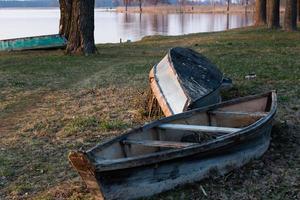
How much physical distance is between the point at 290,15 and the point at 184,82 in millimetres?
17155

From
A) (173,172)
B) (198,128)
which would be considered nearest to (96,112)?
(198,128)

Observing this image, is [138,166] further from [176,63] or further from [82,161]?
[176,63]

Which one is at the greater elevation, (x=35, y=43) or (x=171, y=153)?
(x=35, y=43)

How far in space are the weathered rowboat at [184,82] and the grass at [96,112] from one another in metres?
0.80

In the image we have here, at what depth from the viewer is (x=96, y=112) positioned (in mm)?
9570

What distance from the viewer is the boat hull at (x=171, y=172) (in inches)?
197

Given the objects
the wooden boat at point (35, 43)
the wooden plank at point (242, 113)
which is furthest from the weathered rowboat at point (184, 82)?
the wooden boat at point (35, 43)

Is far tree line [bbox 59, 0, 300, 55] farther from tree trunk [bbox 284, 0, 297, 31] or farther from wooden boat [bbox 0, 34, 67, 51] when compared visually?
tree trunk [bbox 284, 0, 297, 31]

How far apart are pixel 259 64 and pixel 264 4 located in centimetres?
1786

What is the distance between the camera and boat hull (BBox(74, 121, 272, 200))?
500 centimetres

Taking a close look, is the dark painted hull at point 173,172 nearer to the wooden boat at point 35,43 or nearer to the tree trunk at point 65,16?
the tree trunk at point 65,16

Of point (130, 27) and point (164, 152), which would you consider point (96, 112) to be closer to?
point (164, 152)

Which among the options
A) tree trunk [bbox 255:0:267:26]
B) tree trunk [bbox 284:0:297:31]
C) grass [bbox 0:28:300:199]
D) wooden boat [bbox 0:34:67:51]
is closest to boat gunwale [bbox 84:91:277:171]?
grass [bbox 0:28:300:199]

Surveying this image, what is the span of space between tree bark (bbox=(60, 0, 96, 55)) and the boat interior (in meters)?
12.3
